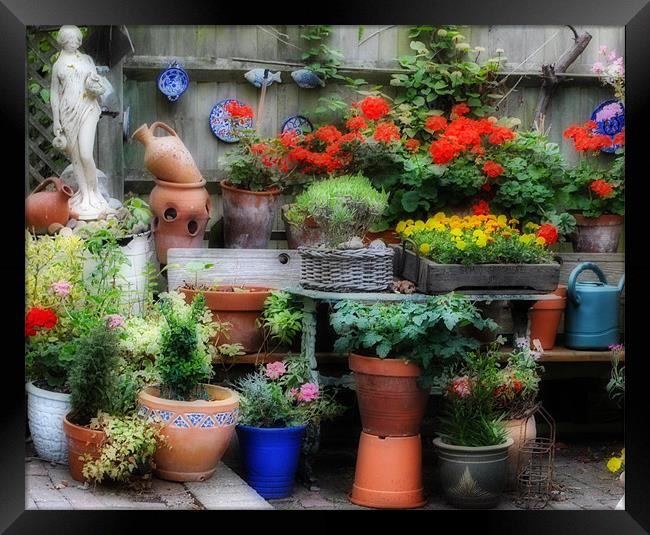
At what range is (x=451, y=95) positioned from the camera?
7.17 meters

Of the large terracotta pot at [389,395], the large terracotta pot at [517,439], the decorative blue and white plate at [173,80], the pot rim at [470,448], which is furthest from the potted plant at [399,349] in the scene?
the decorative blue and white plate at [173,80]

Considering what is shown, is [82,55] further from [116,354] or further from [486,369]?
[486,369]

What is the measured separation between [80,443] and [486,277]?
2.08 m

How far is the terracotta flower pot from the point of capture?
247 inches

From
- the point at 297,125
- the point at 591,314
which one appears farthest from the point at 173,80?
the point at 591,314

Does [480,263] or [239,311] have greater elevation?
[480,263]

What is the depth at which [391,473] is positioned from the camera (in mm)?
5512

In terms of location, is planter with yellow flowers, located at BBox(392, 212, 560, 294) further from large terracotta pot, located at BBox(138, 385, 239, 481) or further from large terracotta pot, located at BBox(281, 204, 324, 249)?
large terracotta pot, located at BBox(138, 385, 239, 481)

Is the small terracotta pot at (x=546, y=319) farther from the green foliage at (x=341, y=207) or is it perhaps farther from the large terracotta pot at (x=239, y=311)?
the large terracotta pot at (x=239, y=311)

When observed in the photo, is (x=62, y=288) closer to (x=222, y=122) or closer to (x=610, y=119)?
(x=222, y=122)

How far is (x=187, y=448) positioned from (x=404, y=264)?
159 centimetres

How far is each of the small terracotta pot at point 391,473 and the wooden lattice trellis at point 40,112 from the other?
2.43 metres
